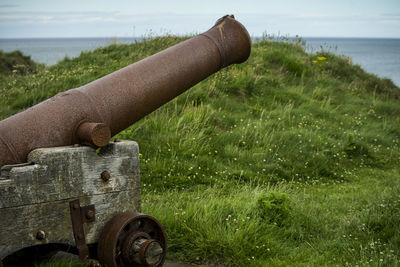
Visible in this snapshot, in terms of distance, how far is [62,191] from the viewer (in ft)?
9.92

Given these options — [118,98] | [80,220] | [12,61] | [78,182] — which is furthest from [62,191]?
[12,61]

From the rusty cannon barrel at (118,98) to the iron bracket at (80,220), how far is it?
41 centimetres

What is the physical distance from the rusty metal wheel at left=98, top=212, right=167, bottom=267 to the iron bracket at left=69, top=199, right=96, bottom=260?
0.11 meters

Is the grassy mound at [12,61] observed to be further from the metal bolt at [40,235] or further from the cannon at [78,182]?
the metal bolt at [40,235]

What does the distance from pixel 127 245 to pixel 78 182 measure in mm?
519

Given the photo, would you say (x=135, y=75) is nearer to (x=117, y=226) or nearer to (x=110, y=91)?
(x=110, y=91)

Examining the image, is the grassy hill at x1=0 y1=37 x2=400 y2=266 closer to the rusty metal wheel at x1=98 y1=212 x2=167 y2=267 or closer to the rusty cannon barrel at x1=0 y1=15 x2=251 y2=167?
the rusty metal wheel at x1=98 y1=212 x2=167 y2=267

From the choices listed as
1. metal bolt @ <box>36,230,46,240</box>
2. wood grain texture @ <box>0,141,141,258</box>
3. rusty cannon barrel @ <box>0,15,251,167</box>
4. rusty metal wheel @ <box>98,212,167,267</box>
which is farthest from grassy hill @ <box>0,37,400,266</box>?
metal bolt @ <box>36,230,46,240</box>

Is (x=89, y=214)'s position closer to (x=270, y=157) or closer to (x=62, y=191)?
(x=62, y=191)

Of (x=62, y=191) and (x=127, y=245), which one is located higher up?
(x=62, y=191)

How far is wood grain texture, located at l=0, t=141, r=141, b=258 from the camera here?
2840 millimetres

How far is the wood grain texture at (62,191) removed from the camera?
284cm

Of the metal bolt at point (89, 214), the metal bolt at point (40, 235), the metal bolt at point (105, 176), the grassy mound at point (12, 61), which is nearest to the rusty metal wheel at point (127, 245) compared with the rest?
the metal bolt at point (89, 214)

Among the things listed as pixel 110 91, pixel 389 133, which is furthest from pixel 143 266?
pixel 389 133
